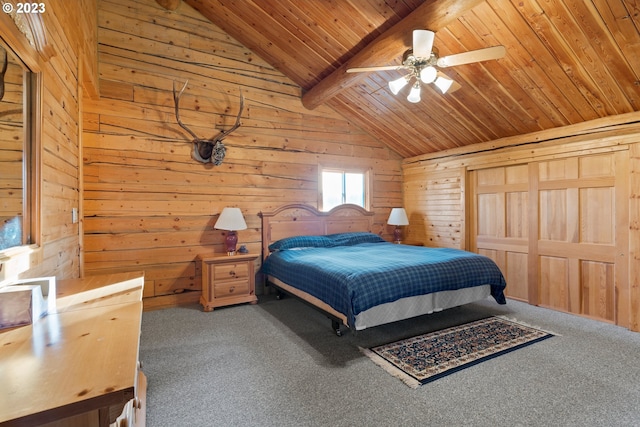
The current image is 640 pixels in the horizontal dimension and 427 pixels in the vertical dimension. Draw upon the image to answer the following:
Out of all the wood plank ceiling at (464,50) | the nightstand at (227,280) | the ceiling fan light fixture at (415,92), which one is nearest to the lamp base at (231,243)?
the nightstand at (227,280)

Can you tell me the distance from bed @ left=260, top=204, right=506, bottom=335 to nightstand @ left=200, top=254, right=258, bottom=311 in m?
0.35

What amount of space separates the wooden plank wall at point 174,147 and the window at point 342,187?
30cm

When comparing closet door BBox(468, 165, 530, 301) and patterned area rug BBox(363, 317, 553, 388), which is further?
closet door BBox(468, 165, 530, 301)

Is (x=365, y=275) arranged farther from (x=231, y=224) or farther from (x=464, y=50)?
(x=464, y=50)

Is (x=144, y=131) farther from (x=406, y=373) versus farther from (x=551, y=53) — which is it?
(x=551, y=53)

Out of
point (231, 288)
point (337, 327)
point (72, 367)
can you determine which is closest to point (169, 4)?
point (231, 288)

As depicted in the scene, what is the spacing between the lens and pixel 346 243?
184 inches

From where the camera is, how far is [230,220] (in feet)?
13.0

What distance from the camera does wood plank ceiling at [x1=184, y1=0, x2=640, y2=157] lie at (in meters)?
2.51

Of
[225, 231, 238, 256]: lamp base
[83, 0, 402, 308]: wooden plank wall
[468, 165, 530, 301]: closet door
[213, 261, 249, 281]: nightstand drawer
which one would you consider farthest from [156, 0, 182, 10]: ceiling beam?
[468, 165, 530, 301]: closet door

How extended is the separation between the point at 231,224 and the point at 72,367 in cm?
310

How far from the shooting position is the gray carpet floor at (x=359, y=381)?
184 cm

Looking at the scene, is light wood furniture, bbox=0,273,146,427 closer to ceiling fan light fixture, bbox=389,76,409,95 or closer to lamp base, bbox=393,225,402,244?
ceiling fan light fixture, bbox=389,76,409,95

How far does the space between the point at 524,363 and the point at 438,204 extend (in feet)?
10.0
